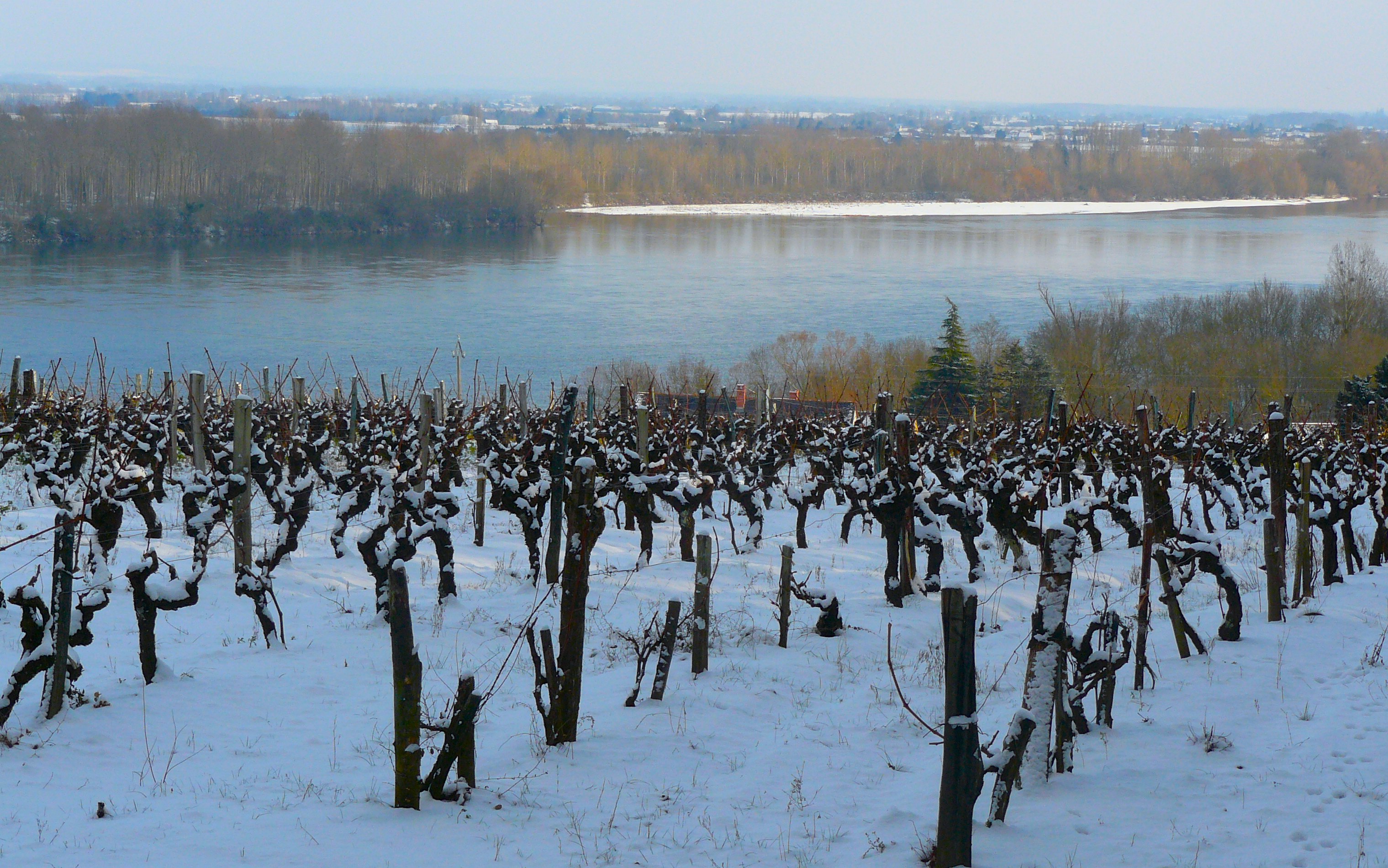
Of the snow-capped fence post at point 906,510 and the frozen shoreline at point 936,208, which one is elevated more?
the frozen shoreline at point 936,208

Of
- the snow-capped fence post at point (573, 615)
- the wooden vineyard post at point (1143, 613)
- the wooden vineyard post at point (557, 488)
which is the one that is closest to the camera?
the snow-capped fence post at point (573, 615)

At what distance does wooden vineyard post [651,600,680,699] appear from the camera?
5.95 meters

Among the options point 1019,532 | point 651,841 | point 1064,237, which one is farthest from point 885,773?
point 1064,237

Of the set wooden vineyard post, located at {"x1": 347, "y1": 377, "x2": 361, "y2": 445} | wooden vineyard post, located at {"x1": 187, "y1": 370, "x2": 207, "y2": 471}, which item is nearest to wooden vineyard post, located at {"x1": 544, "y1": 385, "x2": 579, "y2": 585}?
wooden vineyard post, located at {"x1": 187, "y1": 370, "x2": 207, "y2": 471}

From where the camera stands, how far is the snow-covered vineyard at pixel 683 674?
14.5 ft

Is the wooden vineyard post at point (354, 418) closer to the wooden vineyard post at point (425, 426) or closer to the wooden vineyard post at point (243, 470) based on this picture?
the wooden vineyard post at point (425, 426)

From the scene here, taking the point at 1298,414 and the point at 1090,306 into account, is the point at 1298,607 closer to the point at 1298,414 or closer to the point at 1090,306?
the point at 1298,414

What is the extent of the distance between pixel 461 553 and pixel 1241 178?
16095 centimetres

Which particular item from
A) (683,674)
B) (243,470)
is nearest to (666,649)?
(683,674)

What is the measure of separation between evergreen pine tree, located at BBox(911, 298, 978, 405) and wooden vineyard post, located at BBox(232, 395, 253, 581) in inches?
1044

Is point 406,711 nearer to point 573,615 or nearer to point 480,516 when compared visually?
point 573,615

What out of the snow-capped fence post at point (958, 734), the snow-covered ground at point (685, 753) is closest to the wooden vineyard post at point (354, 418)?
the snow-covered ground at point (685, 753)

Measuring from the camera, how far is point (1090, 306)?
201ft

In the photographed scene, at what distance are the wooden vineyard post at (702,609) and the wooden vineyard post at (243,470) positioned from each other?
149 inches
